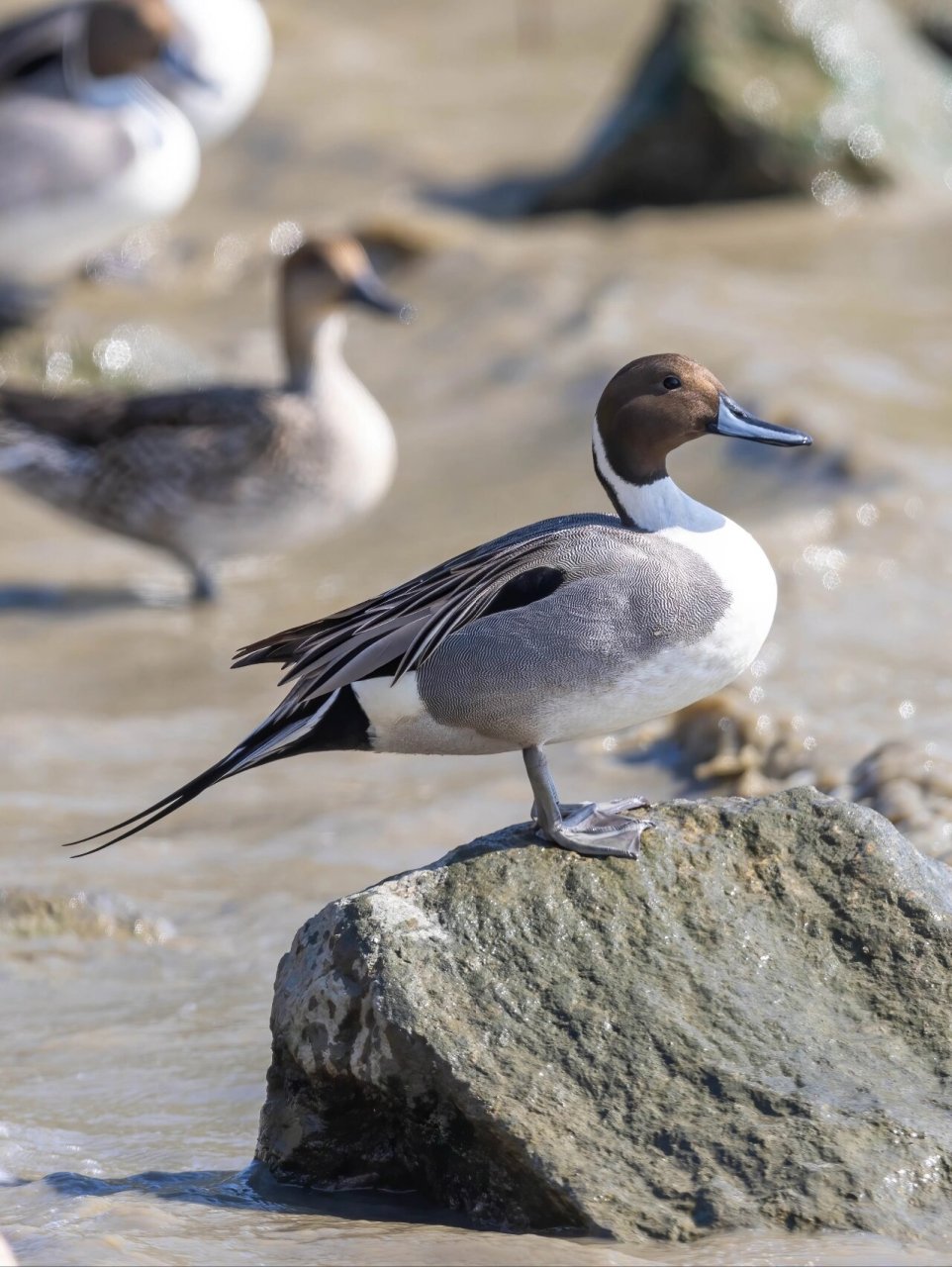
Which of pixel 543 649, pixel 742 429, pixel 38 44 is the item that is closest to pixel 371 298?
pixel 38 44

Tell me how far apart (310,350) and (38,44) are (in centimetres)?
321

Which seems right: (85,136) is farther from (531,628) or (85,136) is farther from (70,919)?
(531,628)

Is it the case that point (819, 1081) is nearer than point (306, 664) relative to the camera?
Yes

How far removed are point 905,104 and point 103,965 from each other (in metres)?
8.19

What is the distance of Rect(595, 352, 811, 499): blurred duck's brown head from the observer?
3.58 m

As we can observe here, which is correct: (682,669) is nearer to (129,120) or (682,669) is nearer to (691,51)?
(129,120)

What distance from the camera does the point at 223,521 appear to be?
7328 millimetres

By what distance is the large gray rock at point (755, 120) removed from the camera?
1050 centimetres

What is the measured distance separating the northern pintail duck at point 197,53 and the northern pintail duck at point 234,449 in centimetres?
272

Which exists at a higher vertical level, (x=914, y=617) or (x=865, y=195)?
(x=865, y=195)

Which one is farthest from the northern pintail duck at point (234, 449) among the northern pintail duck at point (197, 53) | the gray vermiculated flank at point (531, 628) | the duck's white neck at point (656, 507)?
the gray vermiculated flank at point (531, 628)

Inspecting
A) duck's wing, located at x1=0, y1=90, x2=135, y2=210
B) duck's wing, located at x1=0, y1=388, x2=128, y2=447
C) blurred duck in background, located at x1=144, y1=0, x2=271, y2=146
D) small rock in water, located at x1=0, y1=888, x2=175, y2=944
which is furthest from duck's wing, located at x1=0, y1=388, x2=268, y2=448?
small rock in water, located at x1=0, y1=888, x2=175, y2=944

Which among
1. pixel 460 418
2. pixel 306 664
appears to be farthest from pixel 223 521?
pixel 306 664

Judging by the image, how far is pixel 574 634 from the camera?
3.37m
